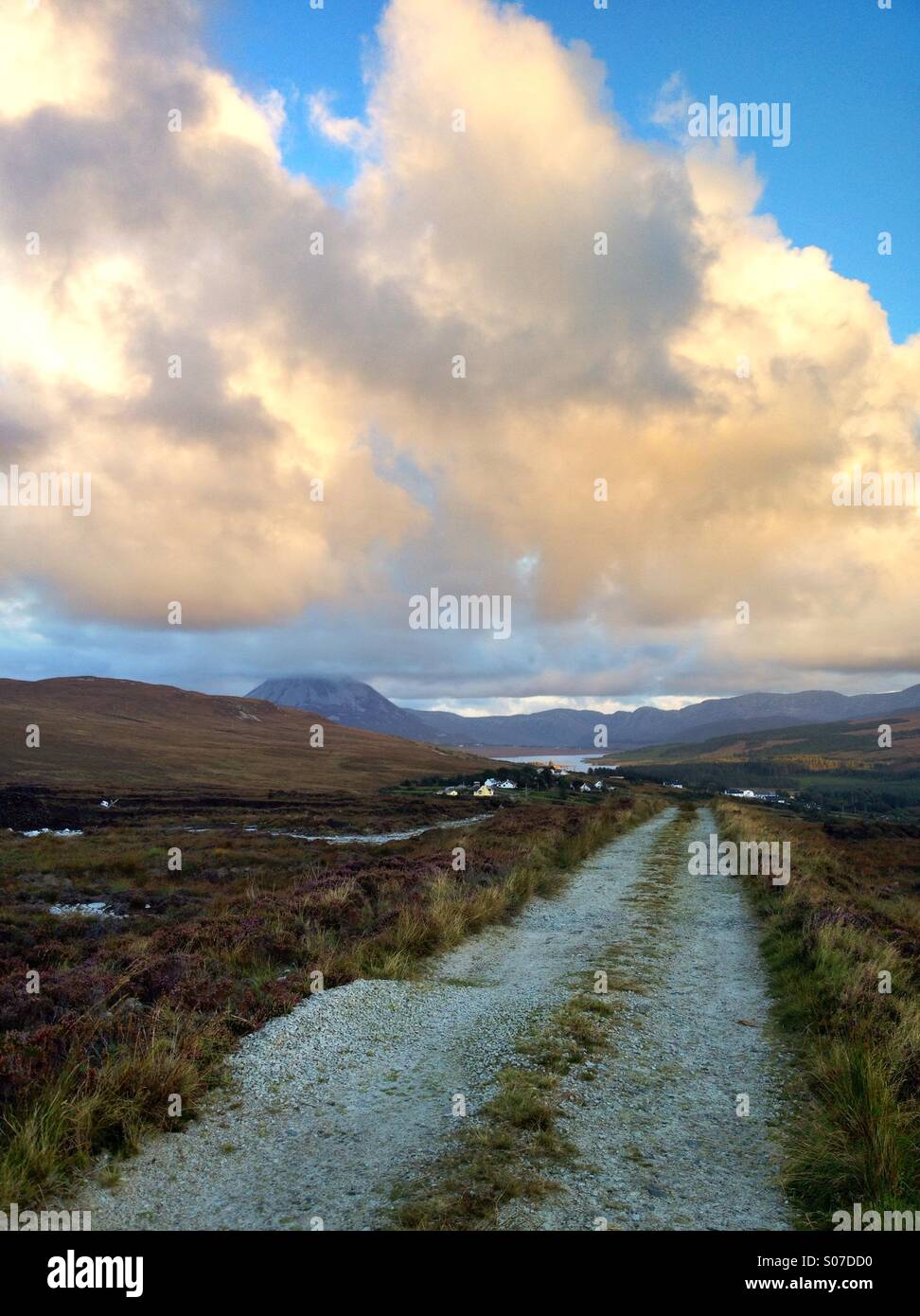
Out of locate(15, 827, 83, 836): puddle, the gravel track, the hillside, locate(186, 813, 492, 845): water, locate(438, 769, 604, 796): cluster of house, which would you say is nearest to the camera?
the gravel track

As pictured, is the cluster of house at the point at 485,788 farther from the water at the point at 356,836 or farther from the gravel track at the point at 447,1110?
the gravel track at the point at 447,1110

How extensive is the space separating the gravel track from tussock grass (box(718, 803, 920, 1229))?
1.35 feet

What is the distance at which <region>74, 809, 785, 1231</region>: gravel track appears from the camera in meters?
5.08

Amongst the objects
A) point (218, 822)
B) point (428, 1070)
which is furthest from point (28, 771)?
point (428, 1070)

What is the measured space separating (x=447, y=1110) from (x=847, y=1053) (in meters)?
4.33

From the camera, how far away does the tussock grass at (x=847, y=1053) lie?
509 centimetres

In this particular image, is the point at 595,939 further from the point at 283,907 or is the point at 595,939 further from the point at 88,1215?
the point at 88,1215

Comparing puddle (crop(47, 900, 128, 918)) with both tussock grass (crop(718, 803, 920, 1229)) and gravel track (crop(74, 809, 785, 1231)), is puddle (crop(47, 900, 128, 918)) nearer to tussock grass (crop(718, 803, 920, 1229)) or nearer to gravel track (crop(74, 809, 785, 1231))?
gravel track (crop(74, 809, 785, 1231))

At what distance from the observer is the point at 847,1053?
6.99 m

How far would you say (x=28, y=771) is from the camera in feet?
320

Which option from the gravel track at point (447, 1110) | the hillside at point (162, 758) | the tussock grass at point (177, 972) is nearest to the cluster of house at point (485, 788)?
the hillside at point (162, 758)

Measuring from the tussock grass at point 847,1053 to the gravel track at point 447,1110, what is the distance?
1.35ft

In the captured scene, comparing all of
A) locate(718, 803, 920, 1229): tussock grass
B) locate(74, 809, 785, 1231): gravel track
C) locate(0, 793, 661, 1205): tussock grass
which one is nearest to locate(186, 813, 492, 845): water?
locate(0, 793, 661, 1205): tussock grass
